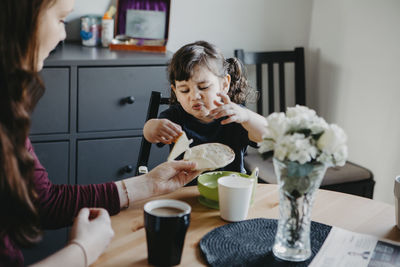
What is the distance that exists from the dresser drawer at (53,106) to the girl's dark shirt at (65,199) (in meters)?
1.12

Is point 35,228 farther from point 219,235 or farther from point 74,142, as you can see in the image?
point 74,142

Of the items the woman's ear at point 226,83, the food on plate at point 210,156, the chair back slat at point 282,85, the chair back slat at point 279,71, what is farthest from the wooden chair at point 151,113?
the chair back slat at point 282,85

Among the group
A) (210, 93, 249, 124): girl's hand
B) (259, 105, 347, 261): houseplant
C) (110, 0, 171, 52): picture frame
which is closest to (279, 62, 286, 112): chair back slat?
(110, 0, 171, 52): picture frame

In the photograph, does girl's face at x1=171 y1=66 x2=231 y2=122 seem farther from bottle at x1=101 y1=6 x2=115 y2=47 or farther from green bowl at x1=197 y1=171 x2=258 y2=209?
bottle at x1=101 y1=6 x2=115 y2=47

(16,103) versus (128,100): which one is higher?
(16,103)

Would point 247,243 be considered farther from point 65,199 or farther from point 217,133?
point 217,133

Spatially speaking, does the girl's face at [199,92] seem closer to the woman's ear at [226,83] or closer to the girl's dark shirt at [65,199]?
the woman's ear at [226,83]

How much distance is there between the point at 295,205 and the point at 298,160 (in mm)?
126

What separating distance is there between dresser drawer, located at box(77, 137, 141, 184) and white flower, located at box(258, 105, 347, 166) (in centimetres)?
158

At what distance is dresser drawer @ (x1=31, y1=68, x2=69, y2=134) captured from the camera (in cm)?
237

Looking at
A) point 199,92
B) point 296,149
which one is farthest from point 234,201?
point 199,92

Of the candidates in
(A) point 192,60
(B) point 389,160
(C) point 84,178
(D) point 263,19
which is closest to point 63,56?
(C) point 84,178

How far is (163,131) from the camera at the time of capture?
67.7 inches

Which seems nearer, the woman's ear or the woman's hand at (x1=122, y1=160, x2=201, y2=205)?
the woman's hand at (x1=122, y1=160, x2=201, y2=205)
